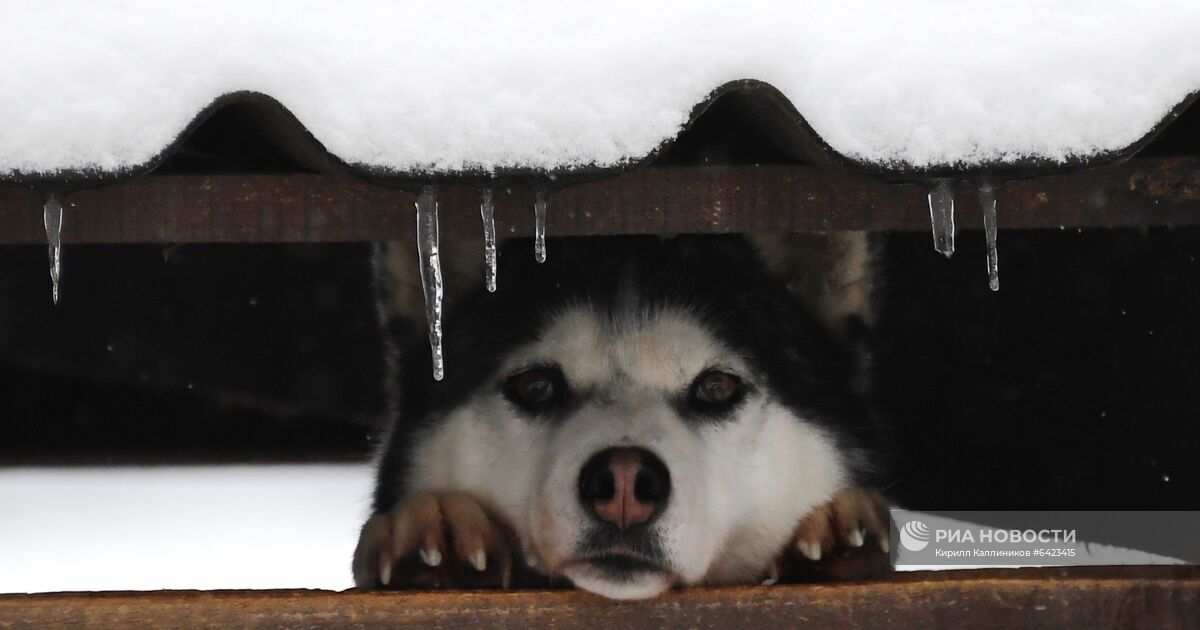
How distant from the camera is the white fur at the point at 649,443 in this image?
9.05ft

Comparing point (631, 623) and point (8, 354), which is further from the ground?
point (8, 354)

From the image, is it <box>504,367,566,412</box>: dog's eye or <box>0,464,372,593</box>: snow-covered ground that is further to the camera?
<box>0,464,372,593</box>: snow-covered ground

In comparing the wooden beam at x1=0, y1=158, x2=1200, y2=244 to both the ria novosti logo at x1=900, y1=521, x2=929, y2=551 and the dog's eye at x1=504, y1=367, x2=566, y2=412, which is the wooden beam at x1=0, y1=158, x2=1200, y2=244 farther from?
the ria novosti logo at x1=900, y1=521, x2=929, y2=551

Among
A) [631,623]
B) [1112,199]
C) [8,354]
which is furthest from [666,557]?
[8,354]

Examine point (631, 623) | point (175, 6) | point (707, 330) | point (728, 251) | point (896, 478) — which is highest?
point (175, 6)

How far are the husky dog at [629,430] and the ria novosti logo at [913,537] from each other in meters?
0.19

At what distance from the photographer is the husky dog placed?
2.60 m

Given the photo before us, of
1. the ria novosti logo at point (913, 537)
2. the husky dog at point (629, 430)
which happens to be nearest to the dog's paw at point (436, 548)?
the husky dog at point (629, 430)

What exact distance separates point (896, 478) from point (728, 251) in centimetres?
97

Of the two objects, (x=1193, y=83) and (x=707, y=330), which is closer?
(x=1193, y=83)

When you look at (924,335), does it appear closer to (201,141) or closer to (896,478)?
(896,478)

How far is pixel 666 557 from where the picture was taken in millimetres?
2539

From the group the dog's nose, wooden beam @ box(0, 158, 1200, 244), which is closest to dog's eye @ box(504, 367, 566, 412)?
the dog's nose

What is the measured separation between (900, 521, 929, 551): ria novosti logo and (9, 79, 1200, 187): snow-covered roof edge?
152 cm
